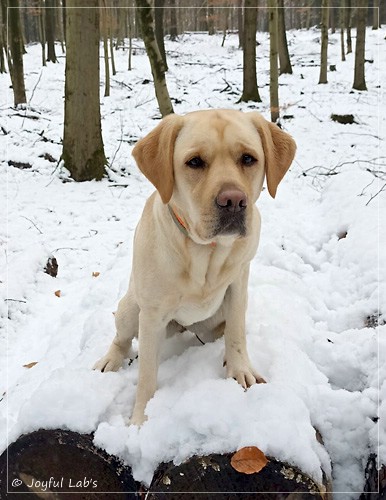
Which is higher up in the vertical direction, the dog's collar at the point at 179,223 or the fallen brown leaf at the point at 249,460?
the dog's collar at the point at 179,223

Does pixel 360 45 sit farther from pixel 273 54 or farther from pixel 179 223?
pixel 179 223

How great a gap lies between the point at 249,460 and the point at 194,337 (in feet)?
3.81

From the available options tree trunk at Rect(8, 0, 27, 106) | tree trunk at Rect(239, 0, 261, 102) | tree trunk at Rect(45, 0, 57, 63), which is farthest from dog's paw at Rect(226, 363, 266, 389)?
tree trunk at Rect(45, 0, 57, 63)

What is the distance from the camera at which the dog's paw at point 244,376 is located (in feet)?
7.38

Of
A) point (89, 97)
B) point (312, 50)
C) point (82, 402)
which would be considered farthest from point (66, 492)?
point (312, 50)

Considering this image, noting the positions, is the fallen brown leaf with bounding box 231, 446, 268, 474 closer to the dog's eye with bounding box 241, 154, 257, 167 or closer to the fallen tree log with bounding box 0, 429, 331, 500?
the fallen tree log with bounding box 0, 429, 331, 500

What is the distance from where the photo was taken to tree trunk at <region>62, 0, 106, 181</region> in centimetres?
699

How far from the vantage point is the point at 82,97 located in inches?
285

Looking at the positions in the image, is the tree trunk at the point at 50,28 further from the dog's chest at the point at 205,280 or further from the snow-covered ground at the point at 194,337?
the dog's chest at the point at 205,280

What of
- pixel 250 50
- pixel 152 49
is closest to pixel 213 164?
pixel 152 49

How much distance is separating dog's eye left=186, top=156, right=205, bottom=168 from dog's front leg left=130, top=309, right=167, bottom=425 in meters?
0.73

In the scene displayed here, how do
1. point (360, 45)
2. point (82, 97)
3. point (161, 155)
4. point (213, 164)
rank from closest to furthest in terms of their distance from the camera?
1. point (213, 164)
2. point (161, 155)
3. point (82, 97)
4. point (360, 45)

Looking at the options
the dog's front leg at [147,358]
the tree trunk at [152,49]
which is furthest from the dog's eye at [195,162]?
the tree trunk at [152,49]

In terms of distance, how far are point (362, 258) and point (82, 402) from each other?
239cm
